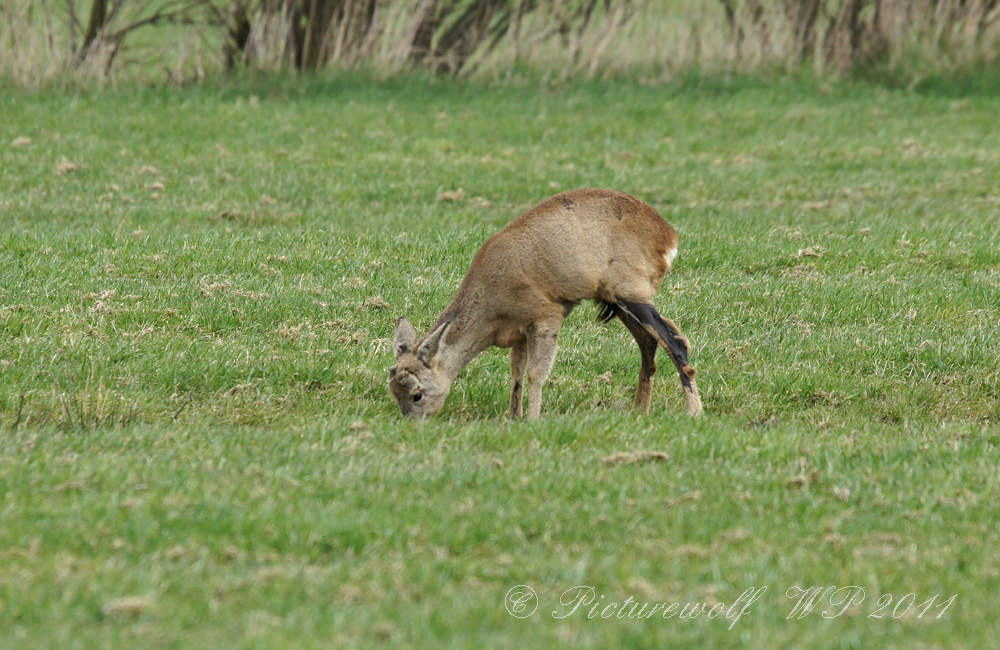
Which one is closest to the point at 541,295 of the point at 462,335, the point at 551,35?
the point at 462,335

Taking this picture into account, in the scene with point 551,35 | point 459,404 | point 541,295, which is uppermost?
point 551,35

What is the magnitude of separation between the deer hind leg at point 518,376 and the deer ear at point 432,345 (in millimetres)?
574

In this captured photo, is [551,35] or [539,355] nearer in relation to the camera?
[539,355]

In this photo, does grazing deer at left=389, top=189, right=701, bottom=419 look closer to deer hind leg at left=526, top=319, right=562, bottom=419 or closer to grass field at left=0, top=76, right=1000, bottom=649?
deer hind leg at left=526, top=319, right=562, bottom=419

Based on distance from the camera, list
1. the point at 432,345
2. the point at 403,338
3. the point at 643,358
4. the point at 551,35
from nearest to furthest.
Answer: the point at 432,345, the point at 403,338, the point at 643,358, the point at 551,35

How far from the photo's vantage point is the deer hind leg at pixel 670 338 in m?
7.00

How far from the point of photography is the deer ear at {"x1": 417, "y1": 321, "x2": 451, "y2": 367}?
273 inches

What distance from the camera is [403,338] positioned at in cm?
723

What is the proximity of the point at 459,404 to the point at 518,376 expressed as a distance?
477 mm

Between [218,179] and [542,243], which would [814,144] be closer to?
[218,179]

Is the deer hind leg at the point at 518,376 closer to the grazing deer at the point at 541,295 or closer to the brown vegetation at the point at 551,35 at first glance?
the grazing deer at the point at 541,295

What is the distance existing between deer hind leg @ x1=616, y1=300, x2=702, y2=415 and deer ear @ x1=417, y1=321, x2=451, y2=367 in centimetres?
114

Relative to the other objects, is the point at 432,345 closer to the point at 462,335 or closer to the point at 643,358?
the point at 462,335

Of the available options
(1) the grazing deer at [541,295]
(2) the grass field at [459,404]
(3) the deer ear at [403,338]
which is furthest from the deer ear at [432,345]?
(2) the grass field at [459,404]
